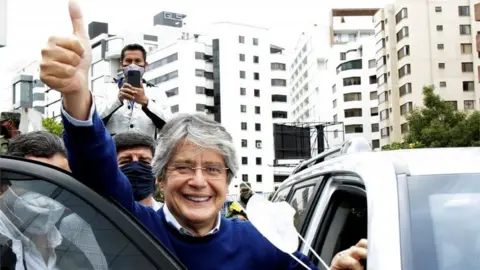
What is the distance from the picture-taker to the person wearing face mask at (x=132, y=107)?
392 cm

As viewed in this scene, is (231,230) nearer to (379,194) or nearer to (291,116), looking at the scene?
(379,194)

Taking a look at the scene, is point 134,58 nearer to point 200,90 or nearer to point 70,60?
point 70,60

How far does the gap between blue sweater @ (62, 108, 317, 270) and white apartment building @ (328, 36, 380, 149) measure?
6989 cm

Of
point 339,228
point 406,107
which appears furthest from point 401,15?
point 339,228

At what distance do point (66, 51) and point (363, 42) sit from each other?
7374 cm

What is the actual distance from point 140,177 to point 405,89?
185ft

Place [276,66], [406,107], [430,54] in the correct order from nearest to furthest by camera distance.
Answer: [430,54], [406,107], [276,66]

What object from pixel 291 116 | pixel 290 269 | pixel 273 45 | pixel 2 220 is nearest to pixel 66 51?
pixel 2 220

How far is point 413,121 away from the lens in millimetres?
35312

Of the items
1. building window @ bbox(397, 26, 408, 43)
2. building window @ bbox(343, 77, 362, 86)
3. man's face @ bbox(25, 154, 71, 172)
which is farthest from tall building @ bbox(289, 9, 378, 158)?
man's face @ bbox(25, 154, 71, 172)

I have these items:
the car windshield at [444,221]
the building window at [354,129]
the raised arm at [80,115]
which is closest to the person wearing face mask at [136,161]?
the raised arm at [80,115]

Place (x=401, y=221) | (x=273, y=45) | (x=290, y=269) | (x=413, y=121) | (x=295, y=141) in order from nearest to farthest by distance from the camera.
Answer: (x=401, y=221)
(x=290, y=269)
(x=295, y=141)
(x=413, y=121)
(x=273, y=45)

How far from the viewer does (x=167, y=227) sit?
2.29 metres

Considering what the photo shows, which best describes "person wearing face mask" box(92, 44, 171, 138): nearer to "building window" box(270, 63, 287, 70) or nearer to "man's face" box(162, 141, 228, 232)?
"man's face" box(162, 141, 228, 232)
